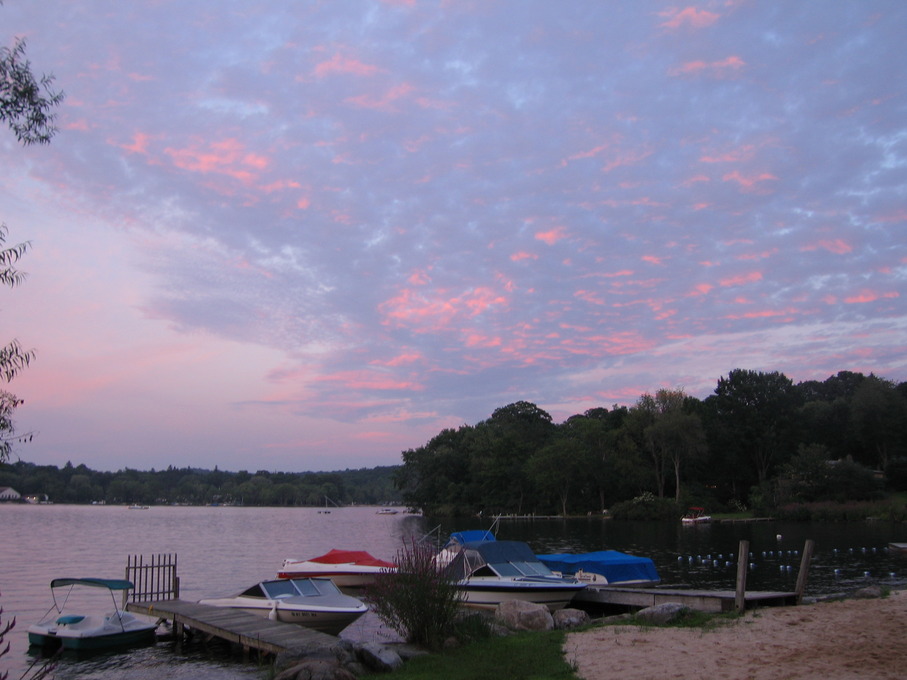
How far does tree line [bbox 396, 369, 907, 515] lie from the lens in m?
77.9

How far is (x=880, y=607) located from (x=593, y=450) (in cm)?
8355

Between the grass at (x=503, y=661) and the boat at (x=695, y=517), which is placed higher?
the grass at (x=503, y=661)

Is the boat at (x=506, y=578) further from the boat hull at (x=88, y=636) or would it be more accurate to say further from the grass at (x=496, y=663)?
the boat hull at (x=88, y=636)

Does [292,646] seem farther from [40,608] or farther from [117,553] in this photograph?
[117,553]

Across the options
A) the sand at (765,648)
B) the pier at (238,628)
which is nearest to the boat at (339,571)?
the pier at (238,628)

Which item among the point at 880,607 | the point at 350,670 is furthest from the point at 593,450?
the point at 350,670

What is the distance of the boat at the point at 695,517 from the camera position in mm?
75431

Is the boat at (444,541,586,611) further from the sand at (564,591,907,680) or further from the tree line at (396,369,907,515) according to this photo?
the tree line at (396,369,907,515)

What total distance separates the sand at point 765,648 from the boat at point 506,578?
20.2 feet

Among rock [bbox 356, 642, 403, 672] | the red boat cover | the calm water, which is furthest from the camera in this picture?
the red boat cover

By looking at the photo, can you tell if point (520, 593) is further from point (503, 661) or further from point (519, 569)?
point (503, 661)

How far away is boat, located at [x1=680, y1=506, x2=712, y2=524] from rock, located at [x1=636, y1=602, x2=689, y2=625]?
205ft

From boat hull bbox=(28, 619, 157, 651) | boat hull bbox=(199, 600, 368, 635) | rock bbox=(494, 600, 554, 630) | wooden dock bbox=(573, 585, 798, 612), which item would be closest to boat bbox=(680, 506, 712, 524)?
wooden dock bbox=(573, 585, 798, 612)

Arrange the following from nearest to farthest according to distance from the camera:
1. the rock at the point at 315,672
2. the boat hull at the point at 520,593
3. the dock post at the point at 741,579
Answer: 1. the rock at the point at 315,672
2. the dock post at the point at 741,579
3. the boat hull at the point at 520,593
